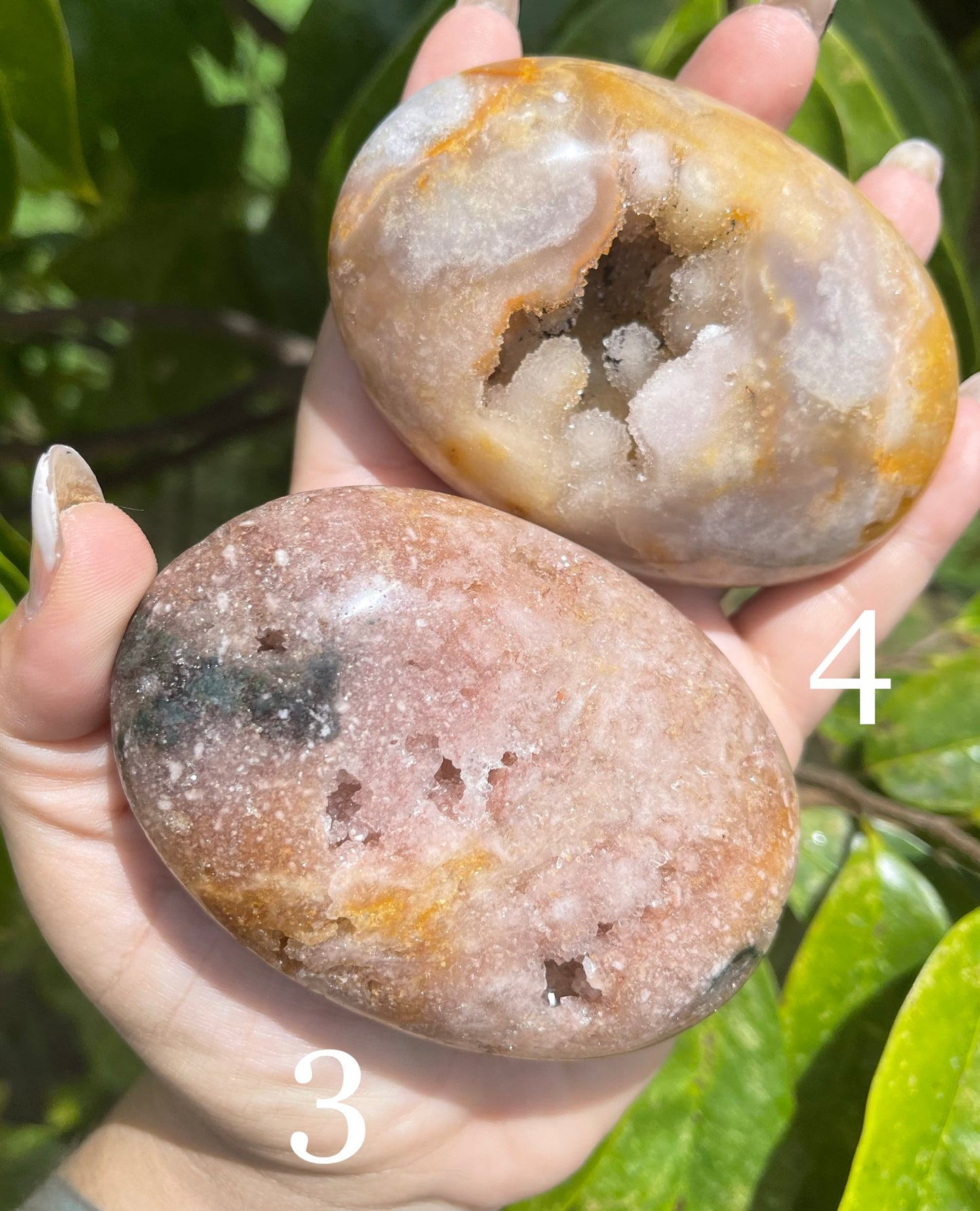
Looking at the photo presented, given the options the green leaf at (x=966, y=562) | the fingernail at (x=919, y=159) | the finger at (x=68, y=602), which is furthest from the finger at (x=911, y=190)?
the finger at (x=68, y=602)

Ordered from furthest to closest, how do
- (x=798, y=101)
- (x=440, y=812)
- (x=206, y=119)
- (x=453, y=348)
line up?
(x=206, y=119) < (x=798, y=101) < (x=453, y=348) < (x=440, y=812)

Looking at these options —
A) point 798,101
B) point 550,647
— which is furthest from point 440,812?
point 798,101

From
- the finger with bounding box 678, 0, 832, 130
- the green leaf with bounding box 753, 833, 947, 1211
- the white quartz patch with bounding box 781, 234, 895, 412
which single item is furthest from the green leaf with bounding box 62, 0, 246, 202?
the green leaf with bounding box 753, 833, 947, 1211

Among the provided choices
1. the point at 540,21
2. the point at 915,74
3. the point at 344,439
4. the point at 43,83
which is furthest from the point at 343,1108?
the point at 915,74

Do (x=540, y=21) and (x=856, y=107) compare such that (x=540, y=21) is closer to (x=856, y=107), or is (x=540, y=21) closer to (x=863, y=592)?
(x=856, y=107)

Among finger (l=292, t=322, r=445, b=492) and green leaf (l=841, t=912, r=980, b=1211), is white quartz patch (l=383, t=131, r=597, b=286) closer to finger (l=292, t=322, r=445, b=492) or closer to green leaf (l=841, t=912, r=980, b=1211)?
finger (l=292, t=322, r=445, b=492)

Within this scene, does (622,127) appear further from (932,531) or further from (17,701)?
(17,701)

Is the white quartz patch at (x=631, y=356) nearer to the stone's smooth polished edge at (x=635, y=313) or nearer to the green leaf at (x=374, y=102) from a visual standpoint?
the stone's smooth polished edge at (x=635, y=313)
